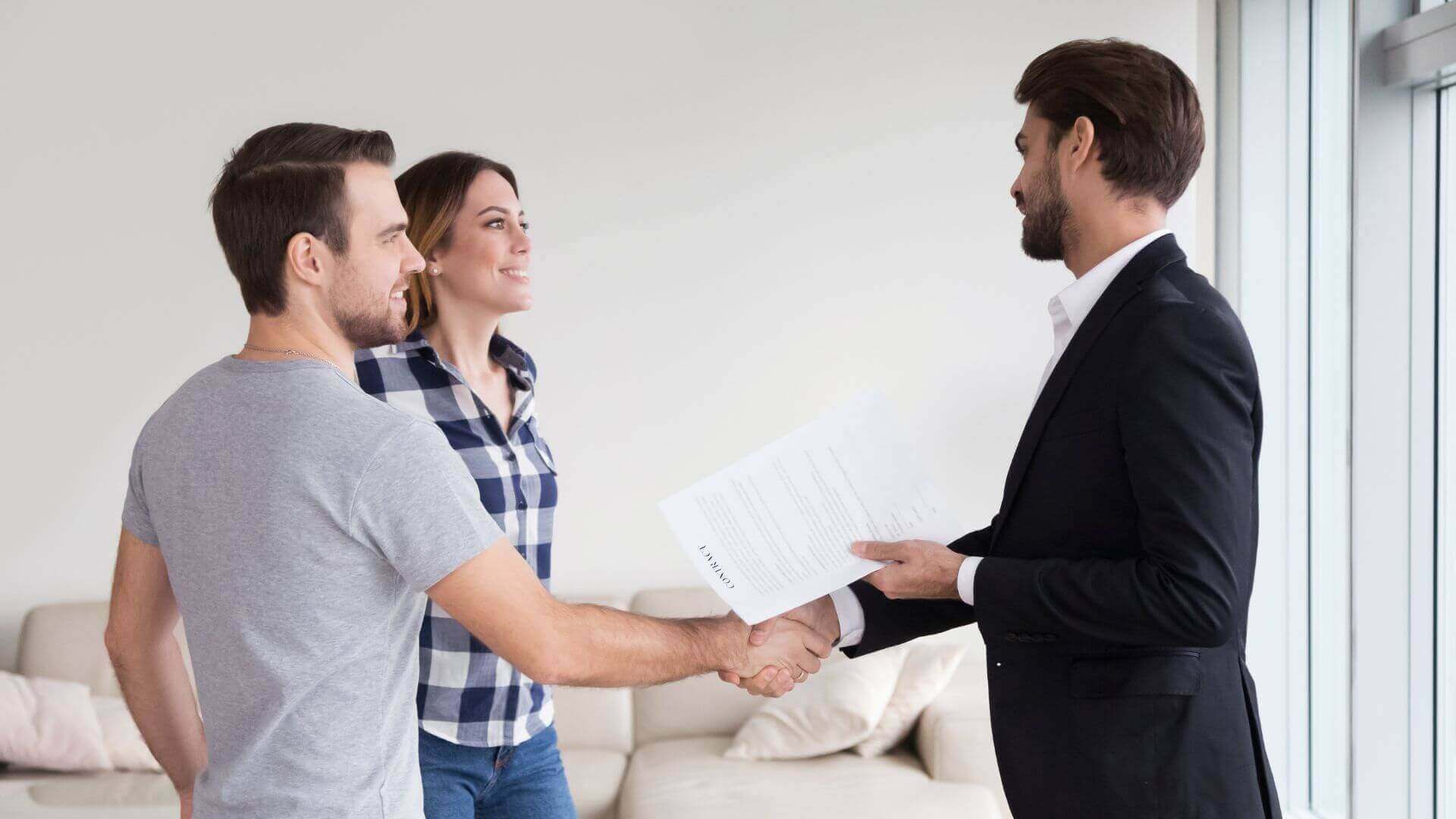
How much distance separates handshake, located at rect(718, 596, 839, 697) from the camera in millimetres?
1823

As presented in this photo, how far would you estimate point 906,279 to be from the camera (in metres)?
3.73

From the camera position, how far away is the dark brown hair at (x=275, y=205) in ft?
4.12

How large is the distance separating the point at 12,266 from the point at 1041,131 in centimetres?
348

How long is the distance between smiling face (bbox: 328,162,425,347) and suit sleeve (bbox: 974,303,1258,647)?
828mm

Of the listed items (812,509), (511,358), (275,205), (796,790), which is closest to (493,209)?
(511,358)

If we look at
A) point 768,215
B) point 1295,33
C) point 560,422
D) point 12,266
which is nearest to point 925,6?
point 768,215

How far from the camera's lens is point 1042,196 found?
1.51 m

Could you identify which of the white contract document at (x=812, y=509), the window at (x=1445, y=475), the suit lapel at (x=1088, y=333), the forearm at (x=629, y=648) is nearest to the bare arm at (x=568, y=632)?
the forearm at (x=629, y=648)

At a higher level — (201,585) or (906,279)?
(906,279)

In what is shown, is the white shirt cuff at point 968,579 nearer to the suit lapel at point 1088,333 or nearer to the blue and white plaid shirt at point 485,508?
the suit lapel at point 1088,333

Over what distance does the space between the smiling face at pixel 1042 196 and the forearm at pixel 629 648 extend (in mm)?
697

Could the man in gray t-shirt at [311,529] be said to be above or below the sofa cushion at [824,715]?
above

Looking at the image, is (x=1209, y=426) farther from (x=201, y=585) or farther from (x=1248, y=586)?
(x=201, y=585)

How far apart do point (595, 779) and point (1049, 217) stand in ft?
7.05
